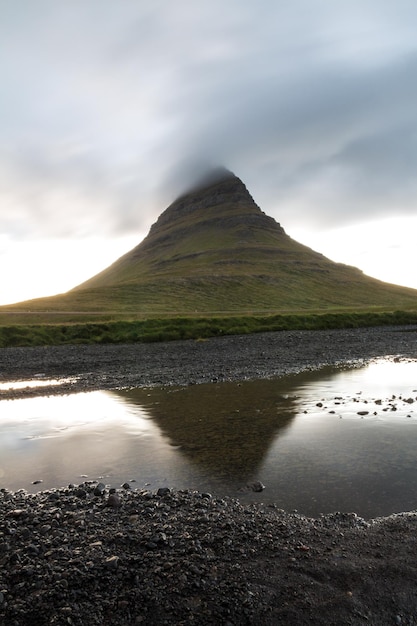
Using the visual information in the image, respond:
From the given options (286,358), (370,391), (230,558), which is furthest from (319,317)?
(230,558)

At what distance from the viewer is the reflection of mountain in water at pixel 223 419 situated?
15082mm

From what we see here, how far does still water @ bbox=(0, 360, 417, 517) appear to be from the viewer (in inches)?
490

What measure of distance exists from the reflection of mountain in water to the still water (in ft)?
0.16

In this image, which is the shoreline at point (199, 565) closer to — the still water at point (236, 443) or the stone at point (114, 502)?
the stone at point (114, 502)

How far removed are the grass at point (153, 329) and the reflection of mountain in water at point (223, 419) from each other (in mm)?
Result: 39768

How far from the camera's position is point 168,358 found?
4528 centimetres

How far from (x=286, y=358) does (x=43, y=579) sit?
3645 centimetres

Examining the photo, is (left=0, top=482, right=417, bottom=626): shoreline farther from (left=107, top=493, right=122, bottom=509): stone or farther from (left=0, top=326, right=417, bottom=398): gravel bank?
(left=0, top=326, right=417, bottom=398): gravel bank

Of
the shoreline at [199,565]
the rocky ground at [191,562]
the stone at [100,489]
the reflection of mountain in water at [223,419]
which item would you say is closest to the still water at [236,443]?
the reflection of mountain in water at [223,419]

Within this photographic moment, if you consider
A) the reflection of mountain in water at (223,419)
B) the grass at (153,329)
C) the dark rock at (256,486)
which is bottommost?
the dark rock at (256,486)

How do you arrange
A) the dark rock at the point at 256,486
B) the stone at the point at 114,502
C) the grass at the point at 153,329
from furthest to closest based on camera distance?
the grass at the point at 153,329, the dark rock at the point at 256,486, the stone at the point at 114,502

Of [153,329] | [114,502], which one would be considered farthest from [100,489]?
[153,329]

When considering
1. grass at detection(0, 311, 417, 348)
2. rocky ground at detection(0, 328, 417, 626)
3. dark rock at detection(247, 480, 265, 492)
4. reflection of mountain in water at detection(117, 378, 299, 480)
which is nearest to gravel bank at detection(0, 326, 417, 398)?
reflection of mountain in water at detection(117, 378, 299, 480)

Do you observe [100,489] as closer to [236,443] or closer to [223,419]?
[236,443]
